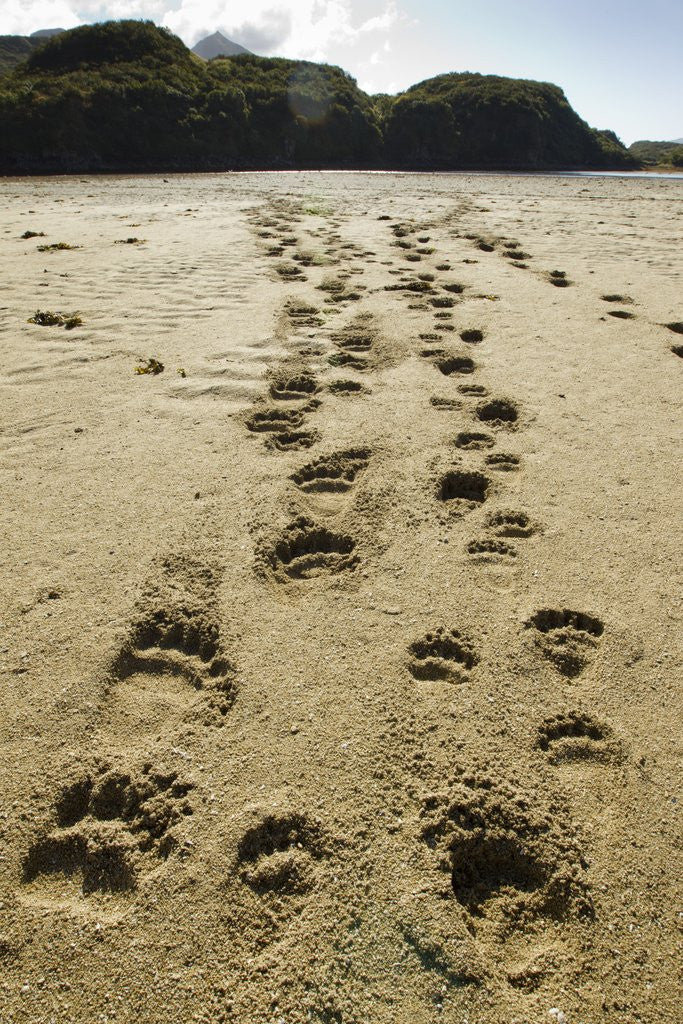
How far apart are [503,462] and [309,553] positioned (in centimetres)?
91

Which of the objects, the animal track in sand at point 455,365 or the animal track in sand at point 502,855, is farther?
the animal track in sand at point 455,365

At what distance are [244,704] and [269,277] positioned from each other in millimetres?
3985

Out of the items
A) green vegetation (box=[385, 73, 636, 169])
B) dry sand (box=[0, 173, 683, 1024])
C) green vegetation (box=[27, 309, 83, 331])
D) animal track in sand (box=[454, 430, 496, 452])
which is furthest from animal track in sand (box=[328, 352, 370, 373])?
green vegetation (box=[385, 73, 636, 169])

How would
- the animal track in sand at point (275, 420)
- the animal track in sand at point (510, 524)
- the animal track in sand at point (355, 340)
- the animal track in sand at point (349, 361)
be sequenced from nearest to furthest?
the animal track in sand at point (510, 524), the animal track in sand at point (275, 420), the animal track in sand at point (349, 361), the animal track in sand at point (355, 340)

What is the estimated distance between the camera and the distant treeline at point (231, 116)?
22.9 metres

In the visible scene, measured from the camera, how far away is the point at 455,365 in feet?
10.3

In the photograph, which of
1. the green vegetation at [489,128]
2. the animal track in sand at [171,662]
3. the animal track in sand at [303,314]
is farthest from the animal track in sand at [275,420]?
the green vegetation at [489,128]

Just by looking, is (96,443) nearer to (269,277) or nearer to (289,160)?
(269,277)

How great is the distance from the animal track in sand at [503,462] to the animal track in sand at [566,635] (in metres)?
0.78

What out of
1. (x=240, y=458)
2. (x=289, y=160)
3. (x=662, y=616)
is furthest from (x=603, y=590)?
(x=289, y=160)

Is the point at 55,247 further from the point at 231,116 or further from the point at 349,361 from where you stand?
the point at 231,116

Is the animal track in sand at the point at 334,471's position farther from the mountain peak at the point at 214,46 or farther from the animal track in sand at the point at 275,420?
the mountain peak at the point at 214,46

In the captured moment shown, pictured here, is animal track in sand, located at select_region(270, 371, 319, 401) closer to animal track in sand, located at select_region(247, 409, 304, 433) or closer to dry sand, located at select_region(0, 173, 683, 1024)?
dry sand, located at select_region(0, 173, 683, 1024)

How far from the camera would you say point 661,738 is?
136 centimetres
